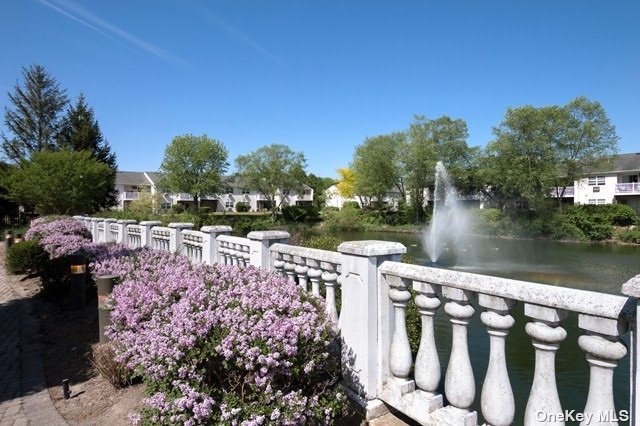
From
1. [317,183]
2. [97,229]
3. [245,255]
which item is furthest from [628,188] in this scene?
[317,183]

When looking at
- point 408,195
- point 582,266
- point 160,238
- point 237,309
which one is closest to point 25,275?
point 160,238

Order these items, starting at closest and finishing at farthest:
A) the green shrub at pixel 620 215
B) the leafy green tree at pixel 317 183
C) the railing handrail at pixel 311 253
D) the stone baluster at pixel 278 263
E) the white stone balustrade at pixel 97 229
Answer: the railing handrail at pixel 311 253
the stone baluster at pixel 278 263
the white stone balustrade at pixel 97 229
the green shrub at pixel 620 215
the leafy green tree at pixel 317 183

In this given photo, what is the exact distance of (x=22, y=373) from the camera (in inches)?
206

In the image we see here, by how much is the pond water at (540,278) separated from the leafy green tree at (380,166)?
776 centimetres

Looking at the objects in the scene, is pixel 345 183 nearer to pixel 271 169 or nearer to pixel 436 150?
pixel 271 169

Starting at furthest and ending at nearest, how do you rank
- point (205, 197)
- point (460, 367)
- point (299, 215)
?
point (299, 215)
point (205, 197)
point (460, 367)

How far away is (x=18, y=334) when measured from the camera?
6938mm

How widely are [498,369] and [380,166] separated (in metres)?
51.9

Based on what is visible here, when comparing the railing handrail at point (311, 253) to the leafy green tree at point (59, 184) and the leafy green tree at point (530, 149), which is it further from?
the leafy green tree at point (530, 149)

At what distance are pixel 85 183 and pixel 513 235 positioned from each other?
3459cm

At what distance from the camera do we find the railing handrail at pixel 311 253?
13.3 feet

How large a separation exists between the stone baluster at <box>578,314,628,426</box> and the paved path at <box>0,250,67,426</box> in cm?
428

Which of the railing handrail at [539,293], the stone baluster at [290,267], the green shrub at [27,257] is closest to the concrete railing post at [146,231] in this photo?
the green shrub at [27,257]

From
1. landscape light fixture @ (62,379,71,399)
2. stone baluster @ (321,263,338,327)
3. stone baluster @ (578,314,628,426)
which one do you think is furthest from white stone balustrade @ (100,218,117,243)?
stone baluster @ (578,314,628,426)
